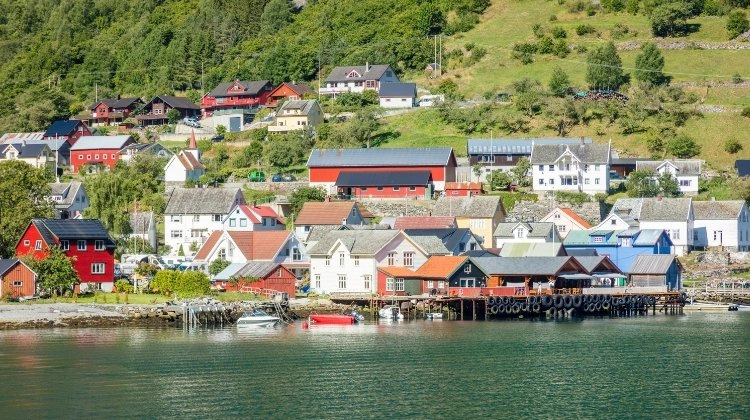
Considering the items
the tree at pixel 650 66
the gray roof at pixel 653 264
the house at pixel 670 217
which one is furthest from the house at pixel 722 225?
the tree at pixel 650 66

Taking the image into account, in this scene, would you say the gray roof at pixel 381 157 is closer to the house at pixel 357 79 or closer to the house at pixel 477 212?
the house at pixel 477 212

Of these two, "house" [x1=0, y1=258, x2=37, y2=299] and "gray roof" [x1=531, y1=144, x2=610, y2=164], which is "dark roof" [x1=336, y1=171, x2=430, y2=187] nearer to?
"gray roof" [x1=531, y1=144, x2=610, y2=164]

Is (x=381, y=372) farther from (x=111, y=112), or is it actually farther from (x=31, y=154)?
(x=111, y=112)

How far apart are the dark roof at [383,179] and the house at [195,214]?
9829 millimetres

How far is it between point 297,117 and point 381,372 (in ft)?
259

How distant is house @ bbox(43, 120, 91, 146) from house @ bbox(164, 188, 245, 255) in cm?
3522

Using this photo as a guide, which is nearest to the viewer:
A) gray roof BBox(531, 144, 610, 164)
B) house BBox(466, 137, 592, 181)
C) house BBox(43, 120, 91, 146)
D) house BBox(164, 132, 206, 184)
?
gray roof BBox(531, 144, 610, 164)

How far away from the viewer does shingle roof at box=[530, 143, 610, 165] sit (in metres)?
108

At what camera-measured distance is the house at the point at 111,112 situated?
14925 cm

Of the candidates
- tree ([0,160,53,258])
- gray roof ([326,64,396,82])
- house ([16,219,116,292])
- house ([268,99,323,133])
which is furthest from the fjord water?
gray roof ([326,64,396,82])

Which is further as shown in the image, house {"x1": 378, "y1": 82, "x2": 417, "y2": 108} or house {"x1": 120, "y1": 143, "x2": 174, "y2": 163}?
house {"x1": 378, "y1": 82, "x2": 417, "y2": 108}

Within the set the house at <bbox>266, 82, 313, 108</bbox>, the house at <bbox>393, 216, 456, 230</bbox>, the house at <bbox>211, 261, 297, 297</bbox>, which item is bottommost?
the house at <bbox>211, 261, 297, 297</bbox>

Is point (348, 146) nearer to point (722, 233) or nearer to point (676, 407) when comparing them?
point (722, 233)

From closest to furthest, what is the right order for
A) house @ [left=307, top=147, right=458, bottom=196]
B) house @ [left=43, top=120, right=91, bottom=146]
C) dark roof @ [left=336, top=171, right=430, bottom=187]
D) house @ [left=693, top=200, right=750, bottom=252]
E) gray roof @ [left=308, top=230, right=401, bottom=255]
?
1. gray roof @ [left=308, top=230, right=401, bottom=255]
2. house @ [left=693, top=200, right=750, bottom=252]
3. dark roof @ [left=336, top=171, right=430, bottom=187]
4. house @ [left=307, top=147, right=458, bottom=196]
5. house @ [left=43, top=120, right=91, bottom=146]
